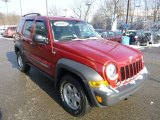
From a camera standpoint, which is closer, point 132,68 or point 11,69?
point 132,68

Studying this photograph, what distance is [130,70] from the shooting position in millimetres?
3748

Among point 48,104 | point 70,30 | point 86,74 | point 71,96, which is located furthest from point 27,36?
point 86,74

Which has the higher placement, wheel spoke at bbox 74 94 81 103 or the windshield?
the windshield

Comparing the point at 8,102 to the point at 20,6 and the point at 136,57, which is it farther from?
the point at 20,6

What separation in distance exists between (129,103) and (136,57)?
1.14 meters

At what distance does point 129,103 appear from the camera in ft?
14.5

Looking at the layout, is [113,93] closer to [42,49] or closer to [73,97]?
[73,97]

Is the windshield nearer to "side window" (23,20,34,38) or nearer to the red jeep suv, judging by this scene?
the red jeep suv

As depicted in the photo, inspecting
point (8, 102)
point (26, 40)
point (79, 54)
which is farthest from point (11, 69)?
point (79, 54)

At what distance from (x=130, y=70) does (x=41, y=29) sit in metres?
2.49

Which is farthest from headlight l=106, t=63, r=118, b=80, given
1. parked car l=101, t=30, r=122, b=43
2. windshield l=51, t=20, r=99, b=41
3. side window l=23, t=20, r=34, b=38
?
parked car l=101, t=30, r=122, b=43

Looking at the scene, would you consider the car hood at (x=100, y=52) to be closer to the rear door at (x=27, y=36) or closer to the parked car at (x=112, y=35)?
the rear door at (x=27, y=36)

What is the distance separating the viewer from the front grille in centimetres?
356

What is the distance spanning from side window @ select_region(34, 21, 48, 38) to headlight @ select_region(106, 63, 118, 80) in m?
1.92
